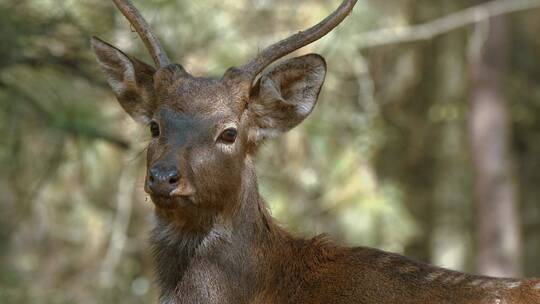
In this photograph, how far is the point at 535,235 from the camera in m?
20.2

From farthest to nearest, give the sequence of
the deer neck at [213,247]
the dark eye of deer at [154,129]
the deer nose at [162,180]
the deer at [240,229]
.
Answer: the dark eye of deer at [154,129], the deer neck at [213,247], the deer at [240,229], the deer nose at [162,180]

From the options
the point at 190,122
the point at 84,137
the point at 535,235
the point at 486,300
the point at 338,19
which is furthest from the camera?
the point at 535,235

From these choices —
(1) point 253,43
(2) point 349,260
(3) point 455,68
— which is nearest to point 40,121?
(1) point 253,43

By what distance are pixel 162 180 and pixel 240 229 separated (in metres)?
0.79

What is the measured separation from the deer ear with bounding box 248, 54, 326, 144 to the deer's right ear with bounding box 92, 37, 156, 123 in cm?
Answer: 74

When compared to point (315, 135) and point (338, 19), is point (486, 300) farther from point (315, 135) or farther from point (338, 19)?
point (315, 135)

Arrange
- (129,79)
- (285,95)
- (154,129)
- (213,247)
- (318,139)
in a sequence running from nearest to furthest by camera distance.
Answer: (213,247) → (154,129) → (285,95) → (129,79) → (318,139)

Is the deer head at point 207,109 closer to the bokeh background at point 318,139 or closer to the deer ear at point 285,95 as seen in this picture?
the deer ear at point 285,95

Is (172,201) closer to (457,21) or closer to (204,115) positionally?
(204,115)

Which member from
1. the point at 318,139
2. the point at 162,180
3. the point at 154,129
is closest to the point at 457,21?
the point at 318,139

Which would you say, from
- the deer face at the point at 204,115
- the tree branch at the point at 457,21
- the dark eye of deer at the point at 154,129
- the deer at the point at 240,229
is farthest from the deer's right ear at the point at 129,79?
the tree branch at the point at 457,21

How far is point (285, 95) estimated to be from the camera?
7.29 m

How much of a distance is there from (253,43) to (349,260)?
8.00 m

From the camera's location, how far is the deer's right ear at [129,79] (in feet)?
24.2
